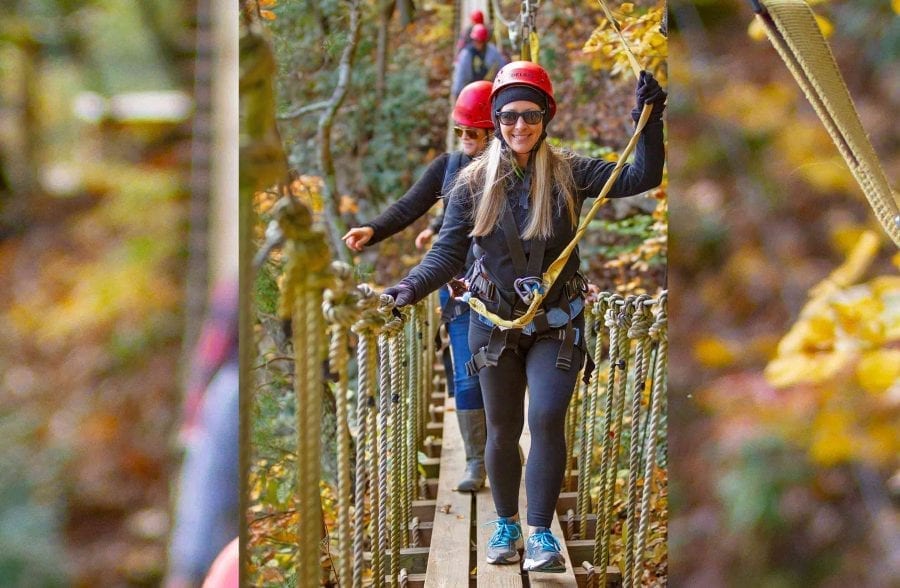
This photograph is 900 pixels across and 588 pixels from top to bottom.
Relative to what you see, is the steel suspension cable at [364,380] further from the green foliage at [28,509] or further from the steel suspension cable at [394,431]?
the green foliage at [28,509]

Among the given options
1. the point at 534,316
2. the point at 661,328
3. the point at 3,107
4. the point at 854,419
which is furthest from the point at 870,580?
the point at 3,107

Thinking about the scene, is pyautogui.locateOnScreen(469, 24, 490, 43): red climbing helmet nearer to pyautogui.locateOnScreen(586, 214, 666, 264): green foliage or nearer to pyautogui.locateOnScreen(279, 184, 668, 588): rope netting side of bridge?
pyautogui.locateOnScreen(586, 214, 666, 264): green foliage

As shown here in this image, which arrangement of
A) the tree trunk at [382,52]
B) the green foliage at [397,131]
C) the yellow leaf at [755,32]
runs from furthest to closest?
the tree trunk at [382,52]
the green foliage at [397,131]
the yellow leaf at [755,32]

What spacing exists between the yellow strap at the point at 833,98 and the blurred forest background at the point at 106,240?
2.05 ft

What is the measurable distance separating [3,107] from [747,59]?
3.31ft

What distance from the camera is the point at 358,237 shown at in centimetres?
165

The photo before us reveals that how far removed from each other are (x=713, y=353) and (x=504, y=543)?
0.54m

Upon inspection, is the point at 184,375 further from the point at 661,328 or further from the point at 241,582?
the point at 661,328

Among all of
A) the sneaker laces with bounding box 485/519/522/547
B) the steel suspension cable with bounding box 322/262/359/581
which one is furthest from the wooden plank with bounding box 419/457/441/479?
the steel suspension cable with bounding box 322/262/359/581

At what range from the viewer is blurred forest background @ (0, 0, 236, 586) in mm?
924

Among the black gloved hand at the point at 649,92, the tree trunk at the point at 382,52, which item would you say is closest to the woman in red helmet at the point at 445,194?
the black gloved hand at the point at 649,92

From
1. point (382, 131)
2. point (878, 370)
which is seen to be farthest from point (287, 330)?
point (382, 131)

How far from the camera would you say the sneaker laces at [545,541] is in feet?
4.97

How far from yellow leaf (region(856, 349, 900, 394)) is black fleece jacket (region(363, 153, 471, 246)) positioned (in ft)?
2.97
